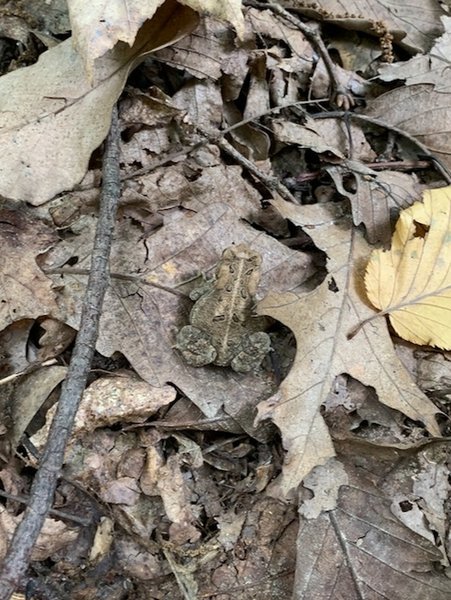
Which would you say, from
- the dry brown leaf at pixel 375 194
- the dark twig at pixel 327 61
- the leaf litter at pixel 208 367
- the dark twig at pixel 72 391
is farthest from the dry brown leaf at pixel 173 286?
the dark twig at pixel 327 61

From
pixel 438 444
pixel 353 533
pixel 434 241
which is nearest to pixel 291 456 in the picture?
pixel 353 533

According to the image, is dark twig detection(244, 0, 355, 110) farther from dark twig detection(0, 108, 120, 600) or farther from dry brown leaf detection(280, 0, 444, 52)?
dark twig detection(0, 108, 120, 600)

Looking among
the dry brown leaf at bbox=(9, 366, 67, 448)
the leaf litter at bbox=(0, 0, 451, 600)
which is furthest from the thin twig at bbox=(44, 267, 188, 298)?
the dry brown leaf at bbox=(9, 366, 67, 448)

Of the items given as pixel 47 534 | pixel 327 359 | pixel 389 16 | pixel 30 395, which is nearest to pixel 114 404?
pixel 30 395

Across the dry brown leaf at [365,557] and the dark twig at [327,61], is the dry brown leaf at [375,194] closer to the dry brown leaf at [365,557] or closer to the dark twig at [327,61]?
the dark twig at [327,61]

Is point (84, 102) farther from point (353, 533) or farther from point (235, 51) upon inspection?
point (353, 533)

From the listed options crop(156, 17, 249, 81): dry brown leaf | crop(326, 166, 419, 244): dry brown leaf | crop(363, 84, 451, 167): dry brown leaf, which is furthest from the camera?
crop(363, 84, 451, 167): dry brown leaf
